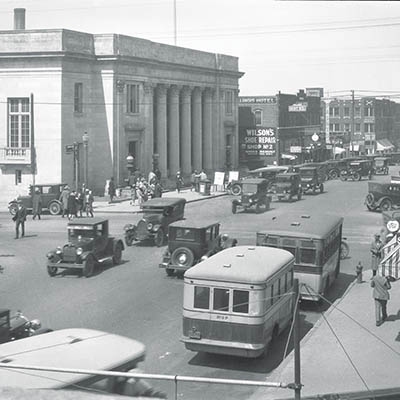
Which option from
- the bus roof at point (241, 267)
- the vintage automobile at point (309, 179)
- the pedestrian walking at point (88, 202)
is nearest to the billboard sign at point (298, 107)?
the vintage automobile at point (309, 179)

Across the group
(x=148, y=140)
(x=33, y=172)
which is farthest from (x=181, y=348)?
(x=148, y=140)

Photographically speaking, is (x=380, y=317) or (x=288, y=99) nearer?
(x=380, y=317)

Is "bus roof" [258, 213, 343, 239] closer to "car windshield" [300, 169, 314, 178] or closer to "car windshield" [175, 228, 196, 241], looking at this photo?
"car windshield" [175, 228, 196, 241]

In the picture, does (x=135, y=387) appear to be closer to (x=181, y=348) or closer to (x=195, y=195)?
(x=181, y=348)

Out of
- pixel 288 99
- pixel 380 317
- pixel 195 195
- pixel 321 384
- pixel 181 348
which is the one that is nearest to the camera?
pixel 321 384

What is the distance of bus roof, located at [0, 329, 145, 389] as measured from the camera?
6891 mm

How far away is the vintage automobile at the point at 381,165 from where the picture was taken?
220 ft

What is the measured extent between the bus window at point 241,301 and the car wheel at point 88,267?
831 centimetres

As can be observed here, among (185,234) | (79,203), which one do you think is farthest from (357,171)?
(185,234)

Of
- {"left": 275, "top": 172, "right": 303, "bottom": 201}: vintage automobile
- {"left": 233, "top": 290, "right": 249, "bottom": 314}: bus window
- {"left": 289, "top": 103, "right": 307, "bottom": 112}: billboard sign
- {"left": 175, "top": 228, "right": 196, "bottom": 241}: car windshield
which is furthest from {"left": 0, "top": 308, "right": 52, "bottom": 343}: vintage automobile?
{"left": 289, "top": 103, "right": 307, "bottom": 112}: billboard sign

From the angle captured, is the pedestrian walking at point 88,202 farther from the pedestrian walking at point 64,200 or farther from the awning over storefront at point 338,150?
the awning over storefront at point 338,150

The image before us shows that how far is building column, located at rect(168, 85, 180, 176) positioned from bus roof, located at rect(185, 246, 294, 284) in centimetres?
4156

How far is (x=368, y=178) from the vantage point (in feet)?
201

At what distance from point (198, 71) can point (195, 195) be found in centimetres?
1553
